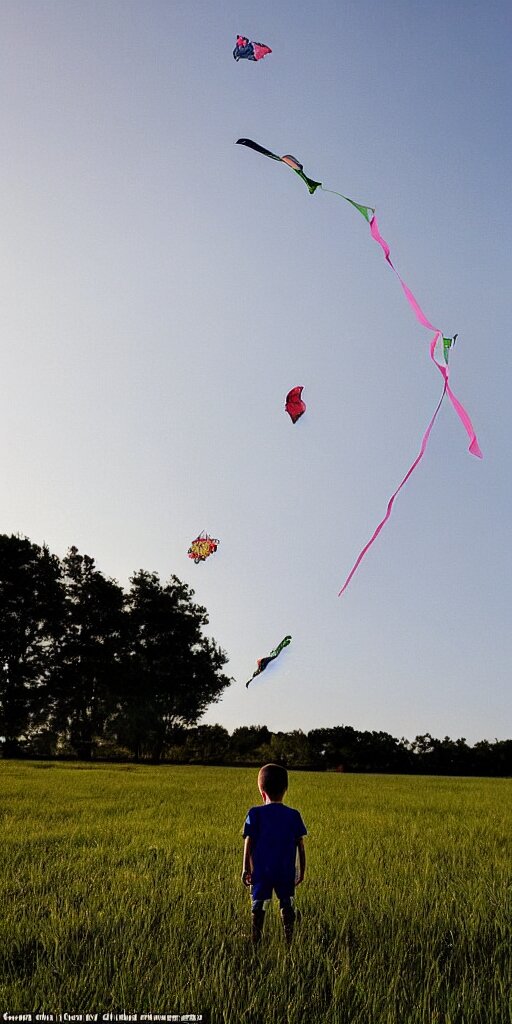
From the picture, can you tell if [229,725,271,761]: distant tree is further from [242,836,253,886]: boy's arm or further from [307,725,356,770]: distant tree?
[242,836,253,886]: boy's arm

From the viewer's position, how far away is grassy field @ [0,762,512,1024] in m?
3.96

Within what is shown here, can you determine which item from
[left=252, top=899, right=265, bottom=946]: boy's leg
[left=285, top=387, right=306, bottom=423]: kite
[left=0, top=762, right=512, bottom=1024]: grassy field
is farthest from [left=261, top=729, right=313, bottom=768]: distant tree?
[left=252, top=899, right=265, bottom=946]: boy's leg

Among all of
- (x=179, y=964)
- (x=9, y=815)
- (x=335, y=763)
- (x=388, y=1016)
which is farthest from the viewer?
(x=335, y=763)

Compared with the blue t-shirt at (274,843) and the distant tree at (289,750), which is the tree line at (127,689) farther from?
the blue t-shirt at (274,843)

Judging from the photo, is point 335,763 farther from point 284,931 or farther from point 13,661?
point 284,931

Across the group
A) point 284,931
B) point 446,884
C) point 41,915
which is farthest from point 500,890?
point 41,915

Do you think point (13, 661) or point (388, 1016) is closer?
point (388, 1016)

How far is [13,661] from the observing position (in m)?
48.6

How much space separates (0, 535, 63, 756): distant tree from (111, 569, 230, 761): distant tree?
5831mm

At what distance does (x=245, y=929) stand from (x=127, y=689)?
47956 millimetres

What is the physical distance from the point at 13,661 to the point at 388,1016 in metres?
48.4

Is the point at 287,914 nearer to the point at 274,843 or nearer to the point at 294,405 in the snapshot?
the point at 274,843

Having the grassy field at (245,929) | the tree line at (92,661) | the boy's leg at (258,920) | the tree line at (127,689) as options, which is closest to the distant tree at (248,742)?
the tree line at (127,689)

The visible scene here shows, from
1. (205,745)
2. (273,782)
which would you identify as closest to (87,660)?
(205,745)
